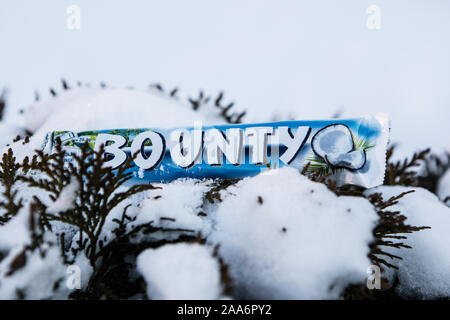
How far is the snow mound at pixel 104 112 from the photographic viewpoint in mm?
1675

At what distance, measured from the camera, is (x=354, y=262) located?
716 millimetres

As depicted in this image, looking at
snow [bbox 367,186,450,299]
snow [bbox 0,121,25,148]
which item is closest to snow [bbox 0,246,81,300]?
snow [bbox 367,186,450,299]

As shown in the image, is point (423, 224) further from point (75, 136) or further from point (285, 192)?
point (75, 136)

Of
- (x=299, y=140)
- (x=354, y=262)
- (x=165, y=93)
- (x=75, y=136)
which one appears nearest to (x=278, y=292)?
(x=354, y=262)

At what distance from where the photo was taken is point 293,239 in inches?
29.8

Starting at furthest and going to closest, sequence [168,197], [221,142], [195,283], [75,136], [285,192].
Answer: [75,136] < [221,142] < [168,197] < [285,192] < [195,283]

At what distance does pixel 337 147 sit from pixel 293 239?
629 millimetres

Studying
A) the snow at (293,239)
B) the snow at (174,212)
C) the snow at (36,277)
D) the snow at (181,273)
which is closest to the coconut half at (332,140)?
the snow at (293,239)

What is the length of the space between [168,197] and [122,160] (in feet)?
1.61

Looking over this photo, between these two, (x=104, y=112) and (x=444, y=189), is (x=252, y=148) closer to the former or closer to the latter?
(x=104, y=112)

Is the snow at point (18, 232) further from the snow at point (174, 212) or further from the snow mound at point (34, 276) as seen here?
the snow at point (174, 212)

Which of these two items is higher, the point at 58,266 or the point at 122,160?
the point at 122,160

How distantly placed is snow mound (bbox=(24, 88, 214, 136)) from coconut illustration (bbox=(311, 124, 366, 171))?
964 millimetres

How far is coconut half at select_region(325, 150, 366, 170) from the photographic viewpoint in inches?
46.9
